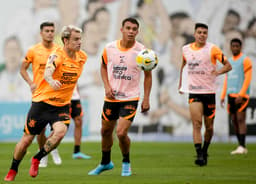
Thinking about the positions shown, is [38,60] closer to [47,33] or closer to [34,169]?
[47,33]

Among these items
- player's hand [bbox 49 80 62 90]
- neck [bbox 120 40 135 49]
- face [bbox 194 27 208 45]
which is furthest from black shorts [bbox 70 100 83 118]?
player's hand [bbox 49 80 62 90]

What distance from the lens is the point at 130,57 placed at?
10914mm

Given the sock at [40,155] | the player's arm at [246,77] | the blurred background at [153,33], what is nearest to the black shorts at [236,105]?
the player's arm at [246,77]

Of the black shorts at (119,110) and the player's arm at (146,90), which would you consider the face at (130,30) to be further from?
the black shorts at (119,110)

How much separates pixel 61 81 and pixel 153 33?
12803 millimetres

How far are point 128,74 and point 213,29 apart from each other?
40.9 feet

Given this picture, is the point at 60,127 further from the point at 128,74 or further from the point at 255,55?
the point at 255,55

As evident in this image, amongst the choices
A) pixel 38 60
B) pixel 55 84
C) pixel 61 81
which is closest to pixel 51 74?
pixel 55 84

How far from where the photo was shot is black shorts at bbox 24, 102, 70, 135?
33.6 feet

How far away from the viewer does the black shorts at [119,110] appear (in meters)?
10.8

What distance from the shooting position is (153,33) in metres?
23.0

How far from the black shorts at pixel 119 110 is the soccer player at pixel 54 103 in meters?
0.71

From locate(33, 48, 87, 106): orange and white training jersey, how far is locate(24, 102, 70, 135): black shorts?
0.08 m

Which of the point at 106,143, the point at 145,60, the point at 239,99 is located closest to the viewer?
the point at 145,60
